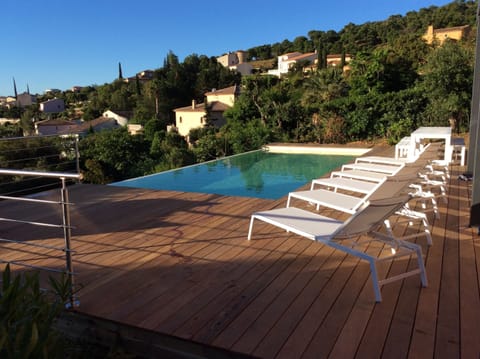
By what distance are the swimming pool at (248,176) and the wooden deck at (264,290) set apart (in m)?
3.14

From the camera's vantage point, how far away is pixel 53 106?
66.9 metres

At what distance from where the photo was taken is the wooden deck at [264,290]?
213cm

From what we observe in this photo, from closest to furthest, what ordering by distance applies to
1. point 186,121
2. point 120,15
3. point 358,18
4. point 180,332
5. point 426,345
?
point 426,345 < point 180,332 < point 120,15 < point 186,121 < point 358,18

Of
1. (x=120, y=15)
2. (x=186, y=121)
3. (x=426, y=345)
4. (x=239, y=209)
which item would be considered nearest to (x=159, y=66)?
(x=186, y=121)

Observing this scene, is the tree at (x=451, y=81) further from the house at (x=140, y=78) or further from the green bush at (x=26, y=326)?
the house at (x=140, y=78)

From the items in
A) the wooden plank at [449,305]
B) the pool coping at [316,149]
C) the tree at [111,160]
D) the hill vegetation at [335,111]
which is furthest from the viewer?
the tree at [111,160]

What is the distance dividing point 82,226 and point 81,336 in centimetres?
211

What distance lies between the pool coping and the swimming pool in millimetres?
406

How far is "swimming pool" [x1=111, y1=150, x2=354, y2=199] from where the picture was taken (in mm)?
7875

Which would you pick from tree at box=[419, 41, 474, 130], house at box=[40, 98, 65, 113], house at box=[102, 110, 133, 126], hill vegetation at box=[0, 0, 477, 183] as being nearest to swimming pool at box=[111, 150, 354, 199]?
hill vegetation at box=[0, 0, 477, 183]

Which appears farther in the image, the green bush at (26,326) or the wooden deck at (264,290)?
the wooden deck at (264,290)

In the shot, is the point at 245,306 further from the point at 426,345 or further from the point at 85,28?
the point at 85,28

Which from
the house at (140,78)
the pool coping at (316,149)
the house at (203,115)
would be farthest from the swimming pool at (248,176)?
A: the house at (140,78)

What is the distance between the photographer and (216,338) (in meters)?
2.16
